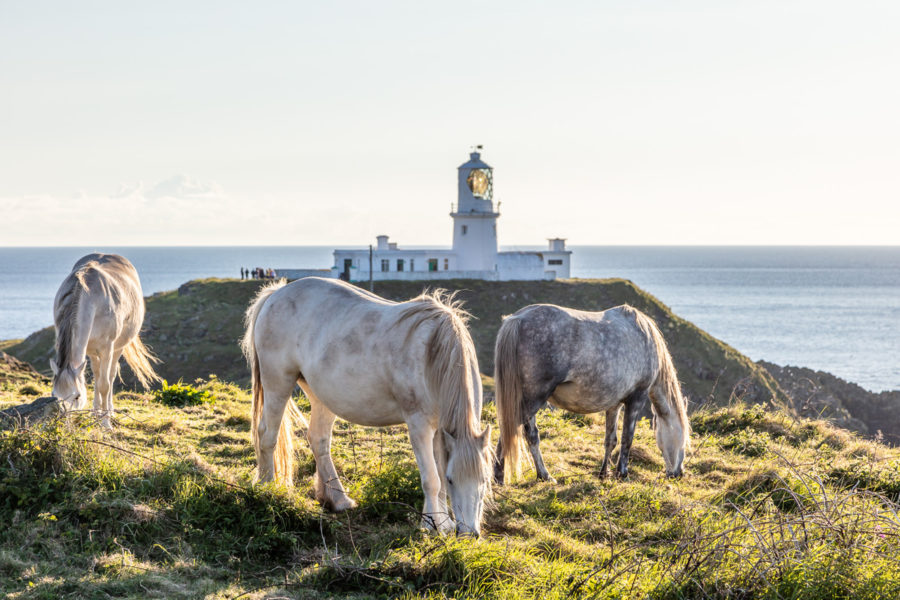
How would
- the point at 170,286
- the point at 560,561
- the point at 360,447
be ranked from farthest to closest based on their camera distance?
1. the point at 170,286
2. the point at 360,447
3. the point at 560,561

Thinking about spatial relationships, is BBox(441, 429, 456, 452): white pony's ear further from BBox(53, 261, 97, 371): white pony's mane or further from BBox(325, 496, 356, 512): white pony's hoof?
BBox(53, 261, 97, 371): white pony's mane

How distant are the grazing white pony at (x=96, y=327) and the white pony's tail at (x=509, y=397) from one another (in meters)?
4.17

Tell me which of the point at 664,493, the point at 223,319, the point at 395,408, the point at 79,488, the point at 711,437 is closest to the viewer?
the point at 79,488

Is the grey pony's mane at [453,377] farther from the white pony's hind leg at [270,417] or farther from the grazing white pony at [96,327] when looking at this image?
the grazing white pony at [96,327]

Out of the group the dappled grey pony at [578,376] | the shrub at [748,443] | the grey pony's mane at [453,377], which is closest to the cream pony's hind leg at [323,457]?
the grey pony's mane at [453,377]

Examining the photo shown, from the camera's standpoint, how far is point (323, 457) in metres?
7.15

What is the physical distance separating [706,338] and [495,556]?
144 feet

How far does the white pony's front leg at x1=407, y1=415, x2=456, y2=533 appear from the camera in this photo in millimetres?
5929

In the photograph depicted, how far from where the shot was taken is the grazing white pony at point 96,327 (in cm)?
823

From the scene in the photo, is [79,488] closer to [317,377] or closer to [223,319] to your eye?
[317,377]

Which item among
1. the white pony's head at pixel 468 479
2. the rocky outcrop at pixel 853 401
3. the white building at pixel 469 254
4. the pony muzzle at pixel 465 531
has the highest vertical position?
the white building at pixel 469 254

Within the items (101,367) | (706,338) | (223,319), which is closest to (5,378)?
(101,367)

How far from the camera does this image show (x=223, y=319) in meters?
42.1

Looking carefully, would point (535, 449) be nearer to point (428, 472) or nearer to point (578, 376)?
point (578, 376)
